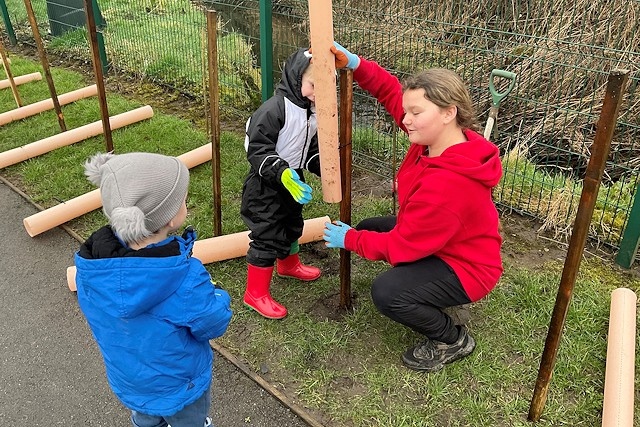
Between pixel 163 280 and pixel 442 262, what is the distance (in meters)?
1.44

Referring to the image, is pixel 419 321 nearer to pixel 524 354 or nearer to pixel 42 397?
pixel 524 354

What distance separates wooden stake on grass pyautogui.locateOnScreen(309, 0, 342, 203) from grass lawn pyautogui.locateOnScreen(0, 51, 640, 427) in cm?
A: 86

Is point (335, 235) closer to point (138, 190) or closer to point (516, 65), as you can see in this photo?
point (138, 190)

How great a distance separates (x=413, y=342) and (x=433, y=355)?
7.2 inches

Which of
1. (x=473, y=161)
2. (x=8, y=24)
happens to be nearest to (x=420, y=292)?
(x=473, y=161)

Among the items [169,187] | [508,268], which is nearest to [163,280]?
[169,187]

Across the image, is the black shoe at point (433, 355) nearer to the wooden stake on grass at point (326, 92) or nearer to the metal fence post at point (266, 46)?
the wooden stake on grass at point (326, 92)

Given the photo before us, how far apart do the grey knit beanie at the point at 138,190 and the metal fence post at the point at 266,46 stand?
134 inches

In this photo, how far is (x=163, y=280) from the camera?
66.1 inches

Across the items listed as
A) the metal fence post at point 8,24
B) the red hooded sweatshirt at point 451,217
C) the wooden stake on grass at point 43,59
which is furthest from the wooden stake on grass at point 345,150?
the metal fence post at point 8,24

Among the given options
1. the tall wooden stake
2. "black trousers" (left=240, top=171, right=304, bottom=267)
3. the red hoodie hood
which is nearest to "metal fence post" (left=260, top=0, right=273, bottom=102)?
the tall wooden stake

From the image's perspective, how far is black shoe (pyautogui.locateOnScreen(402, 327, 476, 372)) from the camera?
2.79 metres

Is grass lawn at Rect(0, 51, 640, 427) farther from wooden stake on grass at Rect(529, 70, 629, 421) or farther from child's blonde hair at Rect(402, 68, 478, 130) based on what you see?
child's blonde hair at Rect(402, 68, 478, 130)

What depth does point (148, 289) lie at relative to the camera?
5.45ft
